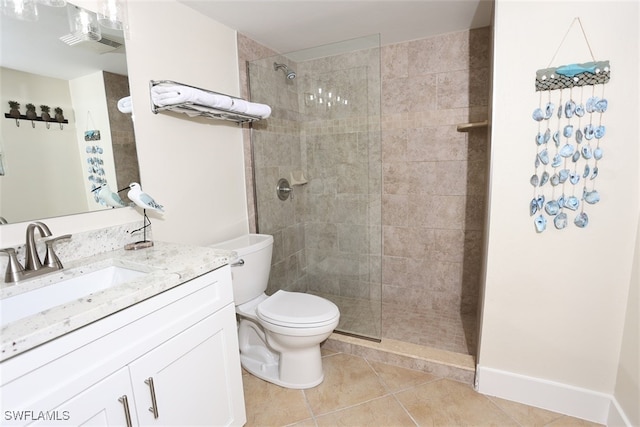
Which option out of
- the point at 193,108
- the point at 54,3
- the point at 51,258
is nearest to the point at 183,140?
the point at 193,108

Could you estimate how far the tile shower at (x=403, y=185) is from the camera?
2.28m

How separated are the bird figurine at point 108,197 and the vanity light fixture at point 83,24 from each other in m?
0.65

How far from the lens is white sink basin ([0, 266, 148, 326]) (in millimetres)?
1043

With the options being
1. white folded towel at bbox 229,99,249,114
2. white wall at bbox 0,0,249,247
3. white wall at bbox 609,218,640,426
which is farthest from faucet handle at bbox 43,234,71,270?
white wall at bbox 609,218,640,426

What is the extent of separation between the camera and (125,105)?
1502mm

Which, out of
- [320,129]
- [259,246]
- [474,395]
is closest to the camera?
[474,395]

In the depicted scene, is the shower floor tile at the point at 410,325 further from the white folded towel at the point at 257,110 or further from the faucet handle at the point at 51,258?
the faucet handle at the point at 51,258

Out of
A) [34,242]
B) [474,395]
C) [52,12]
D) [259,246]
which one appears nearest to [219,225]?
[259,246]

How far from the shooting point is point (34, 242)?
3.80 ft

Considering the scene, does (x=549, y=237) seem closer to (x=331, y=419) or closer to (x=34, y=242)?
(x=331, y=419)

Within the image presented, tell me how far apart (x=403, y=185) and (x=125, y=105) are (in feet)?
6.43

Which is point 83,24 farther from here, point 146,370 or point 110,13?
point 146,370

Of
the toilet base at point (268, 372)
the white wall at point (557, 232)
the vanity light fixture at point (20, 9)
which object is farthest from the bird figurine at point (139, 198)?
the white wall at point (557, 232)

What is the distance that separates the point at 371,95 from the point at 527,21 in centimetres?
94
